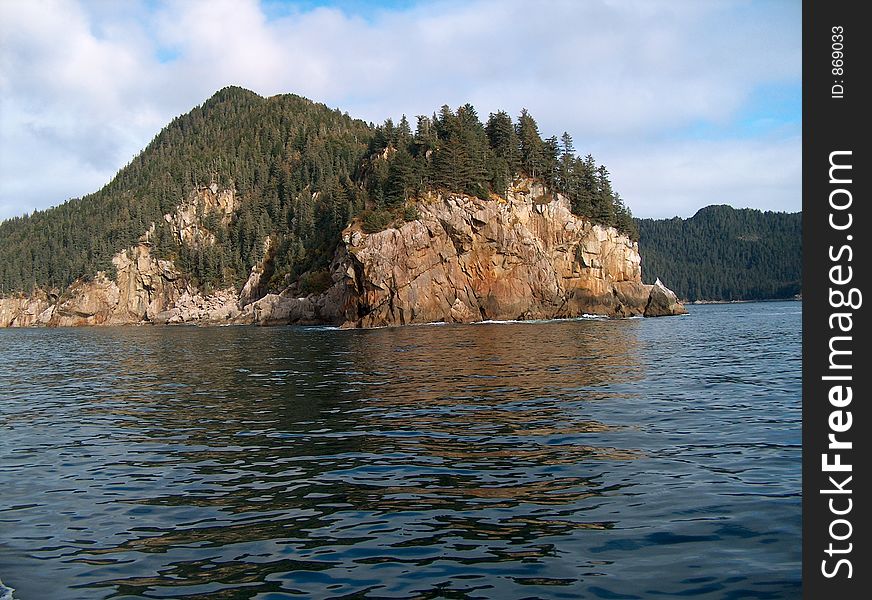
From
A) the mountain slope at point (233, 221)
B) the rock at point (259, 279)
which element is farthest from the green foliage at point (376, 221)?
the rock at point (259, 279)

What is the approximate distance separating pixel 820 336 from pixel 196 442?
1568 cm

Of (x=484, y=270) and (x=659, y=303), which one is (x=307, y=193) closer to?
(x=484, y=270)

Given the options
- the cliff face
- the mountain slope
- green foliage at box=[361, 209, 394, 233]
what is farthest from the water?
the mountain slope

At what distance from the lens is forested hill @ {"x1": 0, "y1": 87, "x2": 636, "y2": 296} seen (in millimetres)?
102125

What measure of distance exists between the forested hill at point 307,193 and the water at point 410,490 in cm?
6963

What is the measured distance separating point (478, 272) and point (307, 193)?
89.2 metres

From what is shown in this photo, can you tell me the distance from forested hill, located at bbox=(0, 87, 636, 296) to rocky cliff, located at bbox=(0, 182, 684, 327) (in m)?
4.20

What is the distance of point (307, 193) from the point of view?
6649 inches

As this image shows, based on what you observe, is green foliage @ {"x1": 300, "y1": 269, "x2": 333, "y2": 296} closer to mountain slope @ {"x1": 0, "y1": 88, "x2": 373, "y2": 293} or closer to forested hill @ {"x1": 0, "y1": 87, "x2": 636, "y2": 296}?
forested hill @ {"x1": 0, "y1": 87, "x2": 636, "y2": 296}

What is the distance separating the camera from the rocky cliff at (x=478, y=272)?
8794 centimetres

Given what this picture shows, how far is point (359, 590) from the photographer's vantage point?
8344 millimetres

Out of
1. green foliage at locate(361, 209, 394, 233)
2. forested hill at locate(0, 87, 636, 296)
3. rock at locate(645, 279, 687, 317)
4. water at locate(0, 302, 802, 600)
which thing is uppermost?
forested hill at locate(0, 87, 636, 296)

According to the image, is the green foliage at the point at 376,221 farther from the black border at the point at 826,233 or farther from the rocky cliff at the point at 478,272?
the black border at the point at 826,233

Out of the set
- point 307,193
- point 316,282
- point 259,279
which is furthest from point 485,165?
point 307,193
